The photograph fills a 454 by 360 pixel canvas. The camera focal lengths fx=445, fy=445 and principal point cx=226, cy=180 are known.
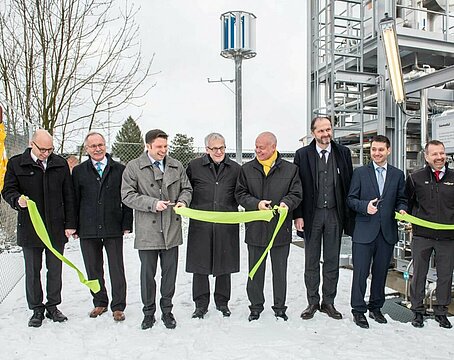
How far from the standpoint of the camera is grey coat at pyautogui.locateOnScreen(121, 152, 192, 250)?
395 centimetres

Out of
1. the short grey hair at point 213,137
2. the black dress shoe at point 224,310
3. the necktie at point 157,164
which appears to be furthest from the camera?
the black dress shoe at point 224,310

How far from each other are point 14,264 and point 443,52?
807 cm

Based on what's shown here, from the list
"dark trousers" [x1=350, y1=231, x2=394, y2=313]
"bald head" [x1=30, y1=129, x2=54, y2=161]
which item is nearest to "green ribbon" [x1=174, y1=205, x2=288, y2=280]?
"dark trousers" [x1=350, y1=231, x2=394, y2=313]

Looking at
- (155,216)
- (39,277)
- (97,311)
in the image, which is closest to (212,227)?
(155,216)

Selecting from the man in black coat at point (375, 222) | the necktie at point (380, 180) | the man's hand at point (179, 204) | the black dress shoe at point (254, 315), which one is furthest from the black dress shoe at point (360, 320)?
the man's hand at point (179, 204)

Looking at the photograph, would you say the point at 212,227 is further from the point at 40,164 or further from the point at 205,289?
the point at 40,164

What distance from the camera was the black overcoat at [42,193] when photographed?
3949 mm

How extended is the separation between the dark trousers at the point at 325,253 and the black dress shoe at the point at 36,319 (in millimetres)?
2491

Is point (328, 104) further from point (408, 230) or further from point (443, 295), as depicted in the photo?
point (443, 295)

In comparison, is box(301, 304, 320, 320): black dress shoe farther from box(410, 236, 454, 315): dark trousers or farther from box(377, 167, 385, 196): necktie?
box(377, 167, 385, 196): necktie

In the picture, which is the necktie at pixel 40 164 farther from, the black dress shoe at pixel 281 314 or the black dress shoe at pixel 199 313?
the black dress shoe at pixel 281 314

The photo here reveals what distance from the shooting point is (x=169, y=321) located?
400cm

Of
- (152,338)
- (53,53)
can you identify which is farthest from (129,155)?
(152,338)

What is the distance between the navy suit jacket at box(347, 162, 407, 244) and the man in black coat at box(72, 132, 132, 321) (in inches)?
83.4
